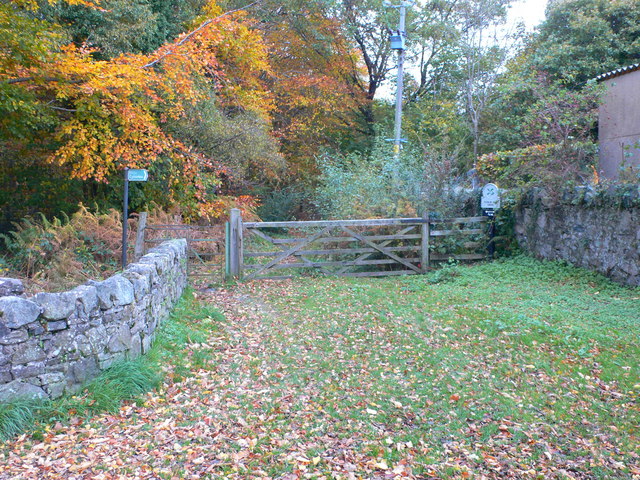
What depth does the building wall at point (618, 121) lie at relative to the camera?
41.6 feet

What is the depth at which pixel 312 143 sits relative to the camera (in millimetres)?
22328

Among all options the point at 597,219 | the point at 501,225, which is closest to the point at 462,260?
the point at 501,225

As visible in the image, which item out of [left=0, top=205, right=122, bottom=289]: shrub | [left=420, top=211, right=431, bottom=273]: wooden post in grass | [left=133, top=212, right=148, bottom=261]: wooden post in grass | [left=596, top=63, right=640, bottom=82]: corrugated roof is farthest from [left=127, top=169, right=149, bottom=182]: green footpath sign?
[left=596, top=63, right=640, bottom=82]: corrugated roof

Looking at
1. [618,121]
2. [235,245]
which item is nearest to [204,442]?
[235,245]

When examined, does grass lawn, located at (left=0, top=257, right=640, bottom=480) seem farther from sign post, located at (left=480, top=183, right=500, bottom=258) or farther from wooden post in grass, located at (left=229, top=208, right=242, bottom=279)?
sign post, located at (left=480, top=183, right=500, bottom=258)

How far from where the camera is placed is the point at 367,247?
1151 centimetres

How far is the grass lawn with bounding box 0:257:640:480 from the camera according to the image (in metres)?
3.98

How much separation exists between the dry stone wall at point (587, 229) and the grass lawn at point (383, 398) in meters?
0.86

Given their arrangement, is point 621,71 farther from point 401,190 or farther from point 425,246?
point 425,246

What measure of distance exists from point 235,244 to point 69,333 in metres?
6.08

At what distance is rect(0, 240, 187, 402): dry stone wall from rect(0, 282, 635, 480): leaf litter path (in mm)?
489

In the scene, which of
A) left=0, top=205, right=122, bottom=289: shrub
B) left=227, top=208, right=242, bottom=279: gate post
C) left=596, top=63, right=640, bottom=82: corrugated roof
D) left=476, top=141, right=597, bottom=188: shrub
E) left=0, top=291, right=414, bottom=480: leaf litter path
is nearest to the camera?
left=0, top=291, right=414, bottom=480: leaf litter path

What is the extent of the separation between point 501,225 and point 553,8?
10.2m

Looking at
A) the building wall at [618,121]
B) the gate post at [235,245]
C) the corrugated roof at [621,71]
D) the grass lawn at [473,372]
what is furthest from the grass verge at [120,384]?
the corrugated roof at [621,71]
